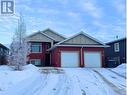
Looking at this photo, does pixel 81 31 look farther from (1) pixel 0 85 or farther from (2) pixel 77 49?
(1) pixel 0 85

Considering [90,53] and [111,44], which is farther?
[111,44]

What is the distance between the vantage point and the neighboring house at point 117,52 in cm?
3859

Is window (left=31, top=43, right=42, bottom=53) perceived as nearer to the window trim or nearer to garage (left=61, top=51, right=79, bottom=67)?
garage (left=61, top=51, right=79, bottom=67)

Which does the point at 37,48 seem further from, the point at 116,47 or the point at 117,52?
the point at 117,52

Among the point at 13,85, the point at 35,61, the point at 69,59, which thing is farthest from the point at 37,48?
the point at 13,85

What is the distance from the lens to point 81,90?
15523 millimetres

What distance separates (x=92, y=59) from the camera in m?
37.3

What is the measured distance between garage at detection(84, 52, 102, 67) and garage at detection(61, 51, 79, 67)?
4.14 feet

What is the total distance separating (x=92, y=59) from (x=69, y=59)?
129 inches

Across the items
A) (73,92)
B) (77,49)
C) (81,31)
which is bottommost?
(73,92)

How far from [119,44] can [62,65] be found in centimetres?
956

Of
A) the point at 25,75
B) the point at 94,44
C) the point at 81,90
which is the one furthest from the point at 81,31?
the point at 81,90

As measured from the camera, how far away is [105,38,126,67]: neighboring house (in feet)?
127

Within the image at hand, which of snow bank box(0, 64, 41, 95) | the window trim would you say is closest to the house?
the window trim
